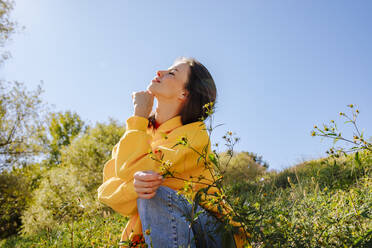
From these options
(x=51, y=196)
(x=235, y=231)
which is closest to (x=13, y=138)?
(x=51, y=196)

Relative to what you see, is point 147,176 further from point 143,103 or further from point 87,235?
point 87,235

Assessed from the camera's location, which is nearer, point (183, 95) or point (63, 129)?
point (183, 95)

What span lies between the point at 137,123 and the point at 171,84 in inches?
18.2

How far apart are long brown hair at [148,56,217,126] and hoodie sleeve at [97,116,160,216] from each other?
47 cm

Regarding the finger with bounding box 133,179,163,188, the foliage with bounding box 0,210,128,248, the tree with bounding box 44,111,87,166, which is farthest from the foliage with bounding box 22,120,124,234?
the tree with bounding box 44,111,87,166

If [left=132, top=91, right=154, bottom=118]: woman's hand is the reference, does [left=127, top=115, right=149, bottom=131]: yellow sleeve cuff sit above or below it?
below

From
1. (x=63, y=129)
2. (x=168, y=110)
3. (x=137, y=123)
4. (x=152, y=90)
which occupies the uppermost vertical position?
(x=63, y=129)

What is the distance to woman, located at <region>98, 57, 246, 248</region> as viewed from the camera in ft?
5.59

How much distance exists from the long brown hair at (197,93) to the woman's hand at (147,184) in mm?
711

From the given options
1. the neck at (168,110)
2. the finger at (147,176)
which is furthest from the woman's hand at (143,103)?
the finger at (147,176)

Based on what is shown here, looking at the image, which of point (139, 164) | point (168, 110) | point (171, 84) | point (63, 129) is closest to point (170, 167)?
point (139, 164)

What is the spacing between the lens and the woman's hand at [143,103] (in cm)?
226

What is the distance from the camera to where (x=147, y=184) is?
172cm

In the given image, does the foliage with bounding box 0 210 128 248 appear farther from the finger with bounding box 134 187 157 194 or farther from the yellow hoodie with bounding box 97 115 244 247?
the finger with bounding box 134 187 157 194
